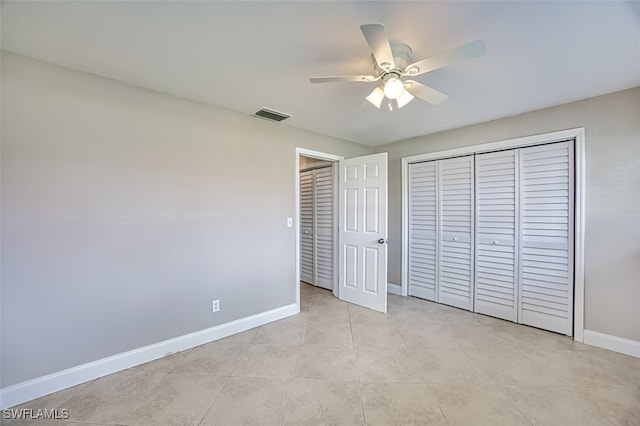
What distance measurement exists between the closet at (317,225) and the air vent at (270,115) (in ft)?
4.45

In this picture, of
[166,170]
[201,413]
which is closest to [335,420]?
[201,413]

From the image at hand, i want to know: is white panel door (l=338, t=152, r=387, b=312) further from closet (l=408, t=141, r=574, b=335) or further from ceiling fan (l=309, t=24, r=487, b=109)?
ceiling fan (l=309, t=24, r=487, b=109)

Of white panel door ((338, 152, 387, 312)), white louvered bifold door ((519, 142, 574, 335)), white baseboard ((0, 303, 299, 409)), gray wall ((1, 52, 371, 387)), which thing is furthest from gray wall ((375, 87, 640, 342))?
white baseboard ((0, 303, 299, 409))

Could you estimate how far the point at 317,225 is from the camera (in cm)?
452

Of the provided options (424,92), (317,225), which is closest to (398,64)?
(424,92)

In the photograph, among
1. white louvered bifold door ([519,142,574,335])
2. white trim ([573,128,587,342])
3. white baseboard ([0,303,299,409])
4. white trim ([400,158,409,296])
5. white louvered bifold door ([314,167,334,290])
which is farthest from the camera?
white louvered bifold door ([314,167,334,290])

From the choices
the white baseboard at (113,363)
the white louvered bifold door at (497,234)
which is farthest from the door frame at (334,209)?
the white louvered bifold door at (497,234)

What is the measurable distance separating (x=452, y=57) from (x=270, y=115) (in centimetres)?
197

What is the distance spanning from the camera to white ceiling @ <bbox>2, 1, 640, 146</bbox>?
1427mm

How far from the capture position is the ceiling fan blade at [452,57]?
133 centimetres

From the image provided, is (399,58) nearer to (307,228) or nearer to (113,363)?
(113,363)

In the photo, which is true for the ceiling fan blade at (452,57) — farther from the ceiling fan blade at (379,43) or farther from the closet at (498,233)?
the closet at (498,233)

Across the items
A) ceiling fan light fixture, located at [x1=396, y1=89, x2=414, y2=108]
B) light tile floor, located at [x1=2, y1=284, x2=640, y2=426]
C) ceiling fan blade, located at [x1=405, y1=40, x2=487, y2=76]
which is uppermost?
ceiling fan blade, located at [x1=405, y1=40, x2=487, y2=76]

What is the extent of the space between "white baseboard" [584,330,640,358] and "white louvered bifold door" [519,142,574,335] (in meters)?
0.16
